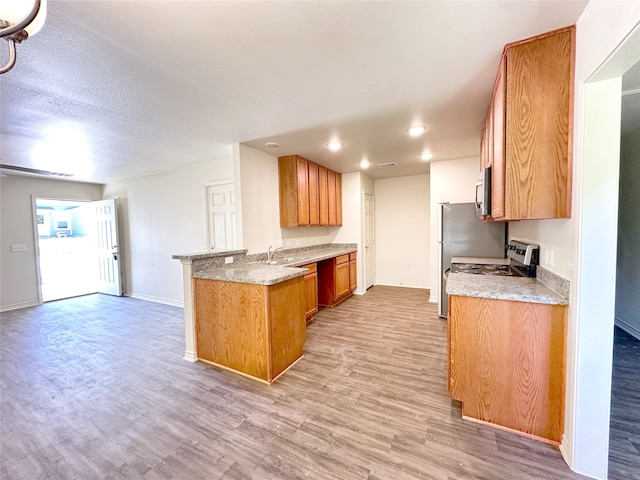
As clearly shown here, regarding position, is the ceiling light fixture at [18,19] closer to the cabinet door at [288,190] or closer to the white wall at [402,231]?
the cabinet door at [288,190]

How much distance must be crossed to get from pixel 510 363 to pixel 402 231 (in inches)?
170

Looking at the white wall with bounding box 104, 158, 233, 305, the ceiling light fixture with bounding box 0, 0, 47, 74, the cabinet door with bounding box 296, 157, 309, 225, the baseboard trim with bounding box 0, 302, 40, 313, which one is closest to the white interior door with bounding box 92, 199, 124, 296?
the white wall with bounding box 104, 158, 233, 305

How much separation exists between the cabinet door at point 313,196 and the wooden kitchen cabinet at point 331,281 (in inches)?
29.8

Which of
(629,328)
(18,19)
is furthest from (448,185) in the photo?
(18,19)

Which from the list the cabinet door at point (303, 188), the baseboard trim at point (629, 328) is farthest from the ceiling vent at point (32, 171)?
the baseboard trim at point (629, 328)

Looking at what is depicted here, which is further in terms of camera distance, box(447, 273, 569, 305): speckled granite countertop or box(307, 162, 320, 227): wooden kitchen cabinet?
box(307, 162, 320, 227): wooden kitchen cabinet

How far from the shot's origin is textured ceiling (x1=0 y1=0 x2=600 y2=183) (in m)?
1.30

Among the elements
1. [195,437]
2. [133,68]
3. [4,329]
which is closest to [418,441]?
[195,437]

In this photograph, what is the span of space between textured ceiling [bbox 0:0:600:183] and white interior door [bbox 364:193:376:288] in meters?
2.39

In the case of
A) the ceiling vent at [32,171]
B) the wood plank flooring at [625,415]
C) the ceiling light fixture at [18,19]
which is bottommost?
the wood plank flooring at [625,415]

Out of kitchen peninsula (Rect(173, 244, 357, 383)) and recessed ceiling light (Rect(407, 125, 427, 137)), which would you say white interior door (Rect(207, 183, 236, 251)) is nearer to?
kitchen peninsula (Rect(173, 244, 357, 383))

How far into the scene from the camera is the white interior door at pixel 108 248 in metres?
5.43

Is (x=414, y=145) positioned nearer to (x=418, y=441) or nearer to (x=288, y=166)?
(x=288, y=166)

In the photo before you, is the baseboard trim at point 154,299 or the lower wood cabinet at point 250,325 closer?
the lower wood cabinet at point 250,325
